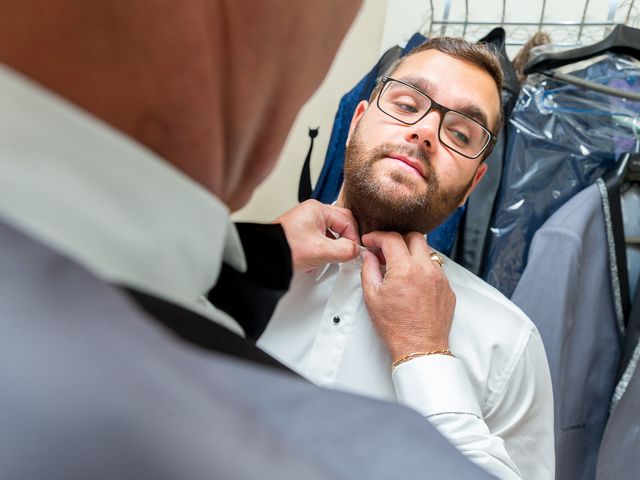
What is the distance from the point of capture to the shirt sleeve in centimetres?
57

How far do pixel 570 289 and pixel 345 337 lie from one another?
1.43 feet

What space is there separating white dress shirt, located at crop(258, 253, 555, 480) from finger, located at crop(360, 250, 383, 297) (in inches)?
1.6

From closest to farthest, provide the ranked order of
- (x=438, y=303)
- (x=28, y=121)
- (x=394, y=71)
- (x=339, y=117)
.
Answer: (x=28, y=121)
(x=438, y=303)
(x=394, y=71)
(x=339, y=117)

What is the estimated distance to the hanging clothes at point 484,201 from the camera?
1.01m

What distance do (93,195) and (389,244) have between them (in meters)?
0.58

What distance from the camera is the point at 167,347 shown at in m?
0.17

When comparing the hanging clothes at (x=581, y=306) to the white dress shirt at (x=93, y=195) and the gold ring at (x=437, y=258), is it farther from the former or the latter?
the white dress shirt at (x=93, y=195)

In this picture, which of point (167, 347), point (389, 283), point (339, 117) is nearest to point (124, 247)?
point (167, 347)

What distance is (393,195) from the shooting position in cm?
76

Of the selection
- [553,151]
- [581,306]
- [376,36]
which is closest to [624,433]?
[581,306]

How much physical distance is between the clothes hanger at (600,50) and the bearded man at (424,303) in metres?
0.18

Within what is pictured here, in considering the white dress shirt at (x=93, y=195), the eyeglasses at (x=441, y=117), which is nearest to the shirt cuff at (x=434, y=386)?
the eyeglasses at (x=441, y=117)

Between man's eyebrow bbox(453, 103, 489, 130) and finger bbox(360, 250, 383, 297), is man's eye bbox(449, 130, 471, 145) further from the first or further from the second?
finger bbox(360, 250, 383, 297)

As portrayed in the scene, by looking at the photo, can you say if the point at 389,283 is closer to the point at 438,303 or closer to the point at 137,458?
the point at 438,303
